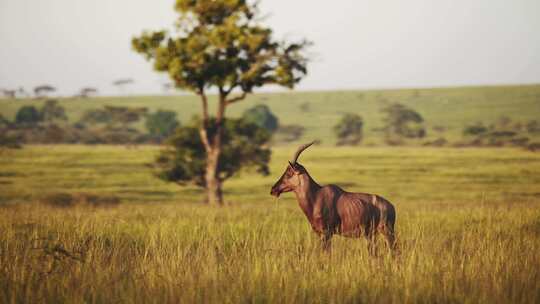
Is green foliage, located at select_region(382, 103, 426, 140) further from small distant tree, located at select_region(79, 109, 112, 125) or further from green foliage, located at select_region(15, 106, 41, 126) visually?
green foliage, located at select_region(15, 106, 41, 126)

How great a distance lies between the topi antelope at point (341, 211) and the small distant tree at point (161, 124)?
105 meters

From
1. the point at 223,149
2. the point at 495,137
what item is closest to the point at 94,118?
the point at 495,137

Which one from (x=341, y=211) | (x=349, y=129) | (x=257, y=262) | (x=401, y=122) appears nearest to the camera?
(x=257, y=262)

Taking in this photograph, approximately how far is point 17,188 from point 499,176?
39294mm

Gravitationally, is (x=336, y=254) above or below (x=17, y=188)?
above

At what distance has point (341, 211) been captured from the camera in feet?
26.3

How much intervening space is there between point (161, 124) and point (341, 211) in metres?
110

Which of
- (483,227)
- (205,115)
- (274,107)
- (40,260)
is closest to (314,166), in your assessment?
(205,115)

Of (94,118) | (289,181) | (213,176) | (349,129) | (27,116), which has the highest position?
(27,116)

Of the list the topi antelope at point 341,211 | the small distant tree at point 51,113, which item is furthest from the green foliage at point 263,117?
the topi antelope at point 341,211

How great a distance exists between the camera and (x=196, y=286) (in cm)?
594

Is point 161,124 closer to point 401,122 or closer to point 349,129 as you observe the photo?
point 349,129

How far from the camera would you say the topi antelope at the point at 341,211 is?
794cm

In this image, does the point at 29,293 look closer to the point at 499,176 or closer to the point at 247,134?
the point at 247,134
